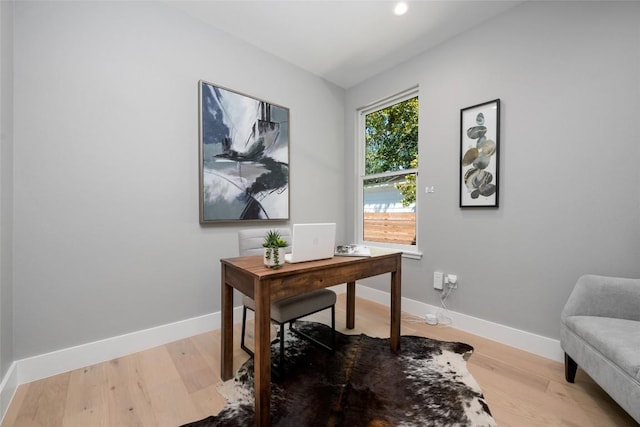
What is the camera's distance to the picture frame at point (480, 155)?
2156mm

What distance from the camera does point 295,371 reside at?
1.68 metres

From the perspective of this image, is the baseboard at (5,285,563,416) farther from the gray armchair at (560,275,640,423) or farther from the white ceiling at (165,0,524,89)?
the white ceiling at (165,0,524,89)

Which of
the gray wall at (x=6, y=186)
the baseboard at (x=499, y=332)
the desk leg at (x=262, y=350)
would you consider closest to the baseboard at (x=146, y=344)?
the baseboard at (x=499, y=332)

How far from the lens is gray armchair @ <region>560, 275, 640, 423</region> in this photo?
113 cm

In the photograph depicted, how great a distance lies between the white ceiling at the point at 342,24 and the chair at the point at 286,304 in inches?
71.0

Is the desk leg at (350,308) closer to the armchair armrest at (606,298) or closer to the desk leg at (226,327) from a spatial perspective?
the desk leg at (226,327)

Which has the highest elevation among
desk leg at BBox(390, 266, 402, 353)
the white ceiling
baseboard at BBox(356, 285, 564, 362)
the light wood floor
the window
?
the white ceiling

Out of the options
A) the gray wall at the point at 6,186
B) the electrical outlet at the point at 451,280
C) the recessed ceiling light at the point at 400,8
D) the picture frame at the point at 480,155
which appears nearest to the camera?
the gray wall at the point at 6,186

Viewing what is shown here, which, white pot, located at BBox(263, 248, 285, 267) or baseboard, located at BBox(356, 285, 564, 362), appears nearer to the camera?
white pot, located at BBox(263, 248, 285, 267)

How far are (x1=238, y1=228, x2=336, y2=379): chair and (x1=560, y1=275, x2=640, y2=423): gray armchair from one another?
4.60 ft

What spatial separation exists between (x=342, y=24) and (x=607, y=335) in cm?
274

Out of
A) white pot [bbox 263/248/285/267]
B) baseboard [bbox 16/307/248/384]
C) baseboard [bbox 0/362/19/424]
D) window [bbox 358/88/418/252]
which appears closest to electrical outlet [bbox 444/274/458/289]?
window [bbox 358/88/418/252]

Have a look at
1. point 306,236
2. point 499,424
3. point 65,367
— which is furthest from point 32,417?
point 499,424

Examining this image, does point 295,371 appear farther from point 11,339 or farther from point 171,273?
point 11,339
